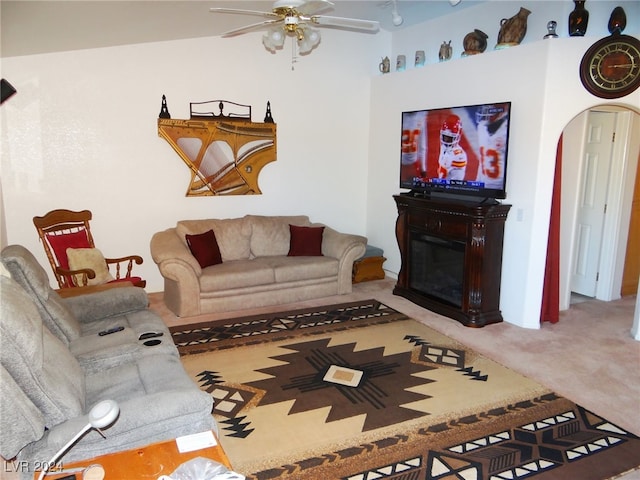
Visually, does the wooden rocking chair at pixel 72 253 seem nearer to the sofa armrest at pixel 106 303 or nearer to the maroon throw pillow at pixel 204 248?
the maroon throw pillow at pixel 204 248

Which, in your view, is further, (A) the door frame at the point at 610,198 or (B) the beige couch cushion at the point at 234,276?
(B) the beige couch cushion at the point at 234,276

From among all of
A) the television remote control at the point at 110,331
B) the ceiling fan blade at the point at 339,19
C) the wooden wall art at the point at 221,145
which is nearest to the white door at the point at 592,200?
the ceiling fan blade at the point at 339,19

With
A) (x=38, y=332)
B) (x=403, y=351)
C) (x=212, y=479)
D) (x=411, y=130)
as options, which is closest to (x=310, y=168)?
(x=411, y=130)

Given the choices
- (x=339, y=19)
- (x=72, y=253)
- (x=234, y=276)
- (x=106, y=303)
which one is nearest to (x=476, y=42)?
(x=339, y=19)

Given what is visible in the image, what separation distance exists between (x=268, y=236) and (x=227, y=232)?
0.49 metres

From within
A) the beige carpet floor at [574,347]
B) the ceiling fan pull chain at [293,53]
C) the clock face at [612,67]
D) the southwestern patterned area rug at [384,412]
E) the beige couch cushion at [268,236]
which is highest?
the ceiling fan pull chain at [293,53]

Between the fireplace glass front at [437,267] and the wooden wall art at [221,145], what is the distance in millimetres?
2130

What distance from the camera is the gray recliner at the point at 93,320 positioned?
2818 mm

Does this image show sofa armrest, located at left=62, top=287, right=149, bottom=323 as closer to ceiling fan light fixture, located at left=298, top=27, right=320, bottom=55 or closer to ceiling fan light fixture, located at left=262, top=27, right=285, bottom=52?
ceiling fan light fixture, located at left=262, top=27, right=285, bottom=52

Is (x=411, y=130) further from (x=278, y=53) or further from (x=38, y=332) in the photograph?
(x=38, y=332)

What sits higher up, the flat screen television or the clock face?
the clock face

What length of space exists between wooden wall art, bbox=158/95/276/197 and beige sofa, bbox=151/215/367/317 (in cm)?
46

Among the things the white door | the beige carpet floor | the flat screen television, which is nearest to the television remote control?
the beige carpet floor

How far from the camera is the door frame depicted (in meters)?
4.70
